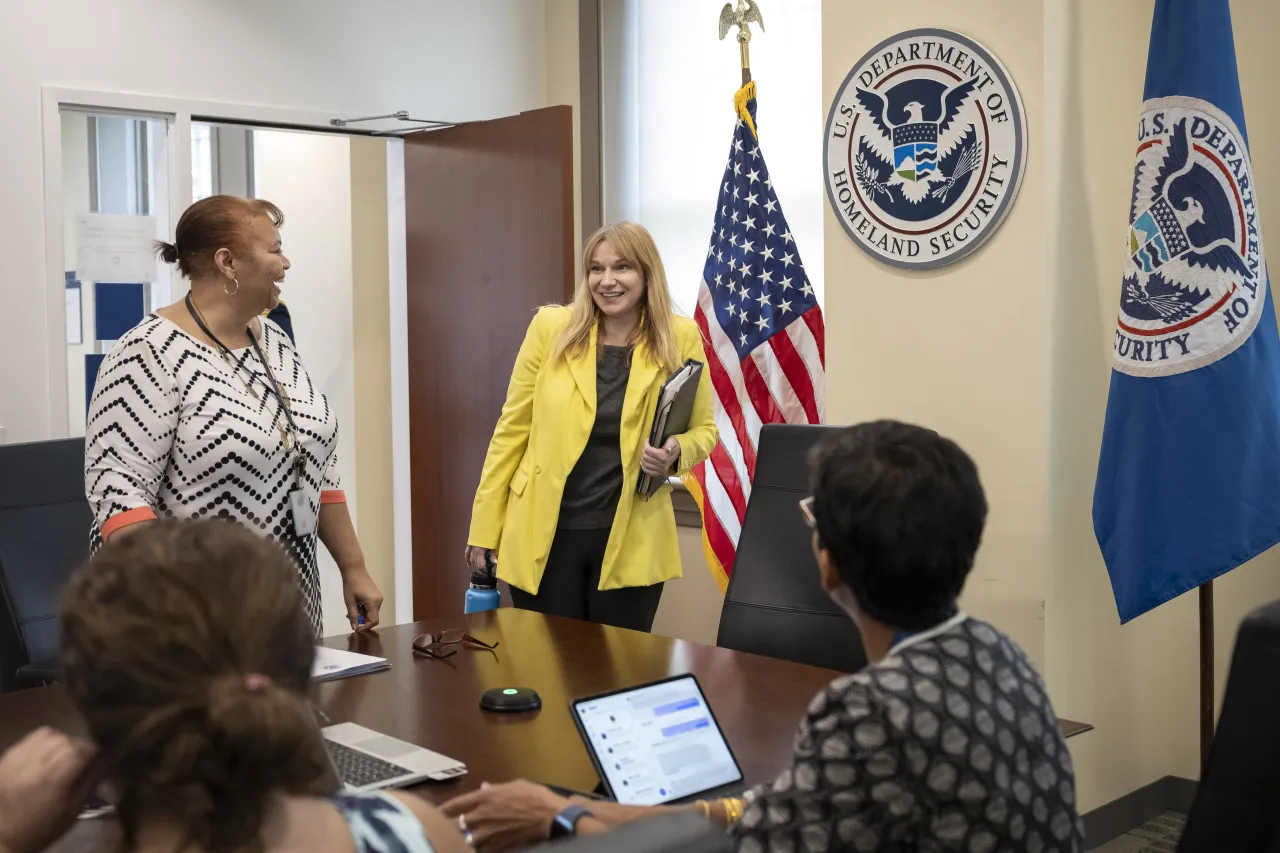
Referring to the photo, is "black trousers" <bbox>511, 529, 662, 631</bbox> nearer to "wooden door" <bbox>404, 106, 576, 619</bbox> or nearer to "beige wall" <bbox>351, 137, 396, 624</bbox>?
"wooden door" <bbox>404, 106, 576, 619</bbox>

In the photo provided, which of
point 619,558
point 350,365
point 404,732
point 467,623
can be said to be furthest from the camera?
point 350,365

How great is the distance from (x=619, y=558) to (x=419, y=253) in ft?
6.88

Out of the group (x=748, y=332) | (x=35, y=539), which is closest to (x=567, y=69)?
(x=748, y=332)

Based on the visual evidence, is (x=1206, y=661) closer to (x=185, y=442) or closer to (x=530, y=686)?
(x=530, y=686)

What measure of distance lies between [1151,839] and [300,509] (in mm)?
2283

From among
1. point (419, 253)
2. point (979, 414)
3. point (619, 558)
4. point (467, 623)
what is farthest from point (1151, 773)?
point (419, 253)

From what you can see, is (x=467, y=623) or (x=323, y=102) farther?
(x=323, y=102)

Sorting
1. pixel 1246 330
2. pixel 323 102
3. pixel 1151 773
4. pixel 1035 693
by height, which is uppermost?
pixel 323 102

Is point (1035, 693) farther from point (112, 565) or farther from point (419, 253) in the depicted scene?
point (419, 253)

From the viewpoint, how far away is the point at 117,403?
2271 mm

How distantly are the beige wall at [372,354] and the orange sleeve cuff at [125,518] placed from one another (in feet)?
9.15

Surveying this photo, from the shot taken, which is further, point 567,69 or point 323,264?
point 323,264

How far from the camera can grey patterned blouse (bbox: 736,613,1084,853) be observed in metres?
1.19

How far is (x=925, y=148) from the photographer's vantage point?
3.09 metres
